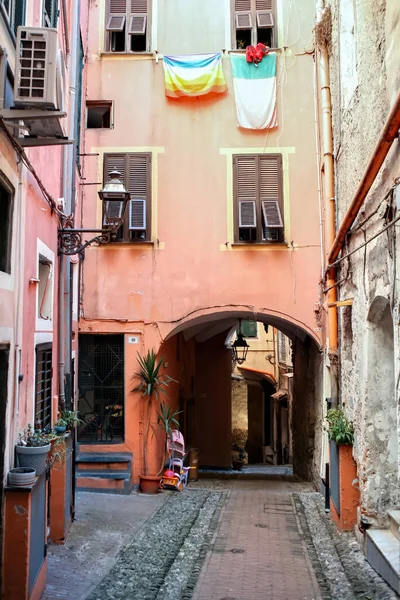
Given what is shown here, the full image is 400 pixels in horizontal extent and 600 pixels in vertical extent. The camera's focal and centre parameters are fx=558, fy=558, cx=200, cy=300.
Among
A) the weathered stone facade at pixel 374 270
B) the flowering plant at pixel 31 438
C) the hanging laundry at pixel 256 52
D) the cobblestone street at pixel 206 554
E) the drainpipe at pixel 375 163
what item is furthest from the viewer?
the hanging laundry at pixel 256 52

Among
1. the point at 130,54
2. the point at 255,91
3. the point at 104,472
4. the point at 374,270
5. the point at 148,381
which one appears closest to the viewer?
the point at 374,270

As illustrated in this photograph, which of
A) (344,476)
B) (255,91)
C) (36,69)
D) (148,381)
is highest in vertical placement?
(255,91)

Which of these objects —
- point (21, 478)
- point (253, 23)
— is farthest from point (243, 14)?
point (21, 478)

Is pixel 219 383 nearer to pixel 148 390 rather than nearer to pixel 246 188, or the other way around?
pixel 148 390

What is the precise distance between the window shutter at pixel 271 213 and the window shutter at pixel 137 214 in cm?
232

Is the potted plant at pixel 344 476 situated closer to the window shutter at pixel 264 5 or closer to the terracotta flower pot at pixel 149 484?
the terracotta flower pot at pixel 149 484

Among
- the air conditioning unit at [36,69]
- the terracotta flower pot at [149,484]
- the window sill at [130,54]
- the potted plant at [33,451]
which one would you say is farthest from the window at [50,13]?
the terracotta flower pot at [149,484]

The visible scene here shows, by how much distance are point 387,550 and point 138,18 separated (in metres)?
10.7

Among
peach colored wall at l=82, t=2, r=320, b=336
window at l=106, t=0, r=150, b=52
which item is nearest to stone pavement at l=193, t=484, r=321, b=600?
peach colored wall at l=82, t=2, r=320, b=336

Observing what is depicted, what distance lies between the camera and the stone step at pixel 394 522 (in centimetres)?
572

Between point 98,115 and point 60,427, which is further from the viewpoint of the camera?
point 98,115

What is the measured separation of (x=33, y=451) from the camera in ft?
17.0

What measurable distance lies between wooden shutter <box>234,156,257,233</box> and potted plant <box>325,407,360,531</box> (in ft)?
14.7

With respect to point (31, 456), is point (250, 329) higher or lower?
higher
